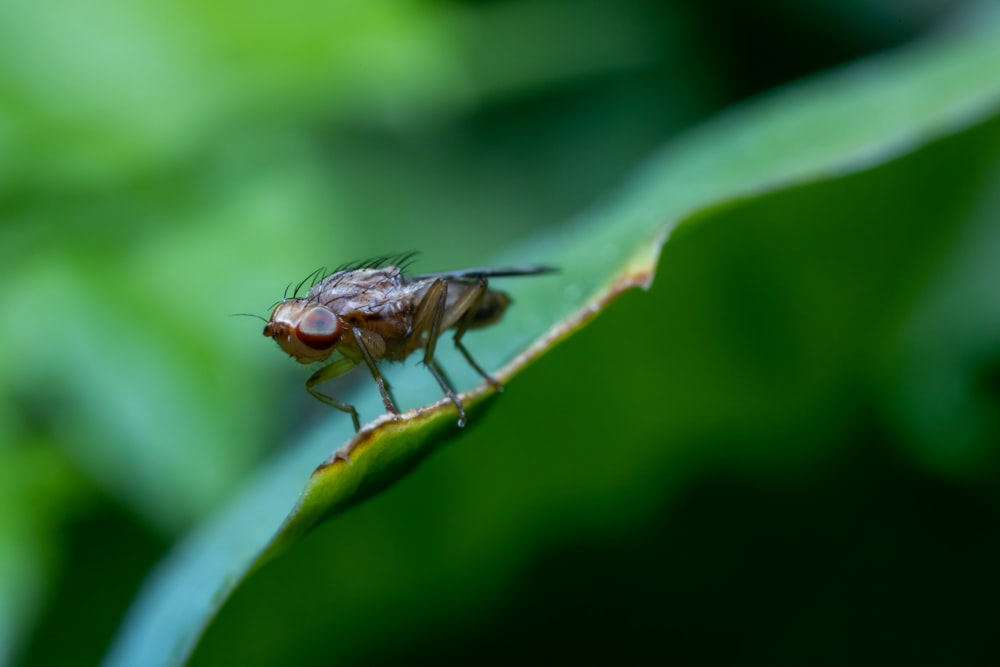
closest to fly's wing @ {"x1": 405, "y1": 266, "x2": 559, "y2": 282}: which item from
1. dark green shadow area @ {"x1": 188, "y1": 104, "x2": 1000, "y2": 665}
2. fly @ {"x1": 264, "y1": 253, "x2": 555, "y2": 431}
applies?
fly @ {"x1": 264, "y1": 253, "x2": 555, "y2": 431}

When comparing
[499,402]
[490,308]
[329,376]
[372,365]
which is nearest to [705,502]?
[499,402]

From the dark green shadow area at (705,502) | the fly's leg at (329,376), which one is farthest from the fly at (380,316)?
the dark green shadow area at (705,502)

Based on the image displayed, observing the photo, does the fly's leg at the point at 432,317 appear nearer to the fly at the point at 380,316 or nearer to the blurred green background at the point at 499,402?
the fly at the point at 380,316

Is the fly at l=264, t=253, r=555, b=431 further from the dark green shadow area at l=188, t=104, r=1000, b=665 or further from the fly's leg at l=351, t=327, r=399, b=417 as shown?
the dark green shadow area at l=188, t=104, r=1000, b=665

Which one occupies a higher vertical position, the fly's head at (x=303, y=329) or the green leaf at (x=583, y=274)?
the fly's head at (x=303, y=329)

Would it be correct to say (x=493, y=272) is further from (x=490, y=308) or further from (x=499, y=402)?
(x=499, y=402)
